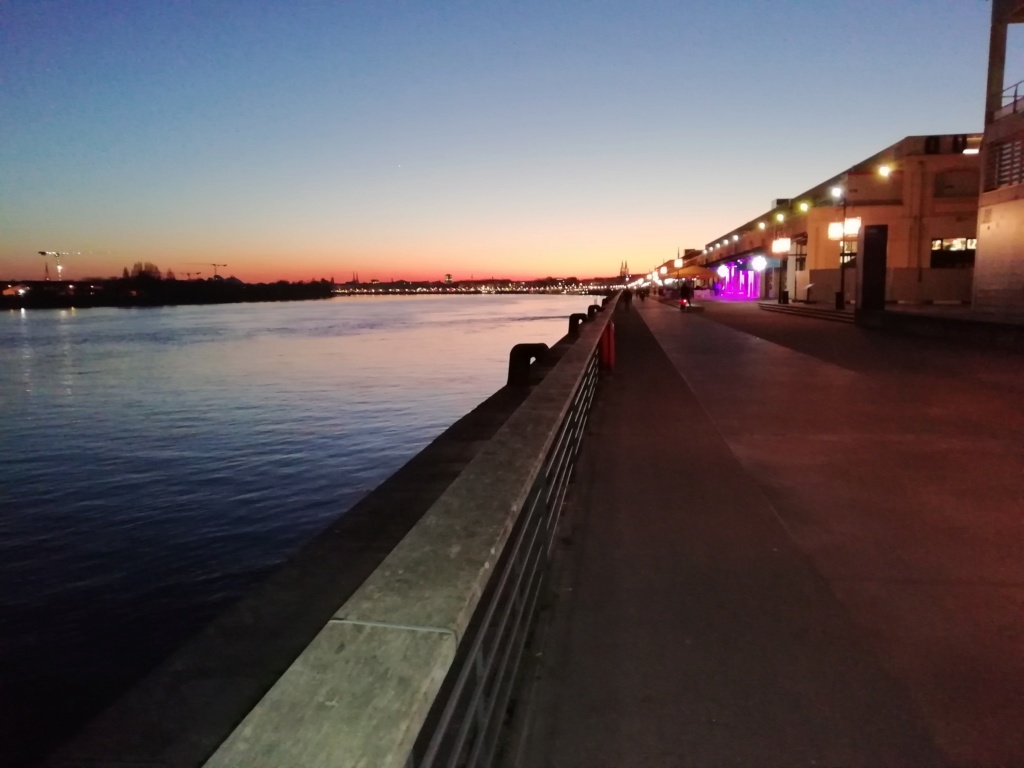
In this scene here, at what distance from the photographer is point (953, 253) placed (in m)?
33.8

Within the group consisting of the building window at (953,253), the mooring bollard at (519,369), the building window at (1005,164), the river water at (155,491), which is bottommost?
the river water at (155,491)

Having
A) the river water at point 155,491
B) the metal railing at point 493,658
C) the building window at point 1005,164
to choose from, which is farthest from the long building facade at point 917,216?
the metal railing at point 493,658

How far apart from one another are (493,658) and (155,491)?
10.6 m

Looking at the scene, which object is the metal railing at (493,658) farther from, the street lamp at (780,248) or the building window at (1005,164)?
the street lamp at (780,248)

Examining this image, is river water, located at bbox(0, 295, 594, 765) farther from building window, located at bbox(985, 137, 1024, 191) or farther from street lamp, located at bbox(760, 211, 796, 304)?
street lamp, located at bbox(760, 211, 796, 304)

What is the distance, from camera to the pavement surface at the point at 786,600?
283 centimetres

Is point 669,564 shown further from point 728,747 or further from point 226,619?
point 226,619

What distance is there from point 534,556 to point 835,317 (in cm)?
2833

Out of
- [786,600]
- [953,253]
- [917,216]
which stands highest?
[917,216]

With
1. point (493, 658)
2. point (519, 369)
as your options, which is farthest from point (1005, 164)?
point (493, 658)

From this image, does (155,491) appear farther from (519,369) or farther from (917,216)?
(917,216)

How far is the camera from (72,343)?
5225 cm

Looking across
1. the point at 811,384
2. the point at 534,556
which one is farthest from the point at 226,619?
the point at 811,384

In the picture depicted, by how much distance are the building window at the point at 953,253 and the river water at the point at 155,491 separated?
901 inches
